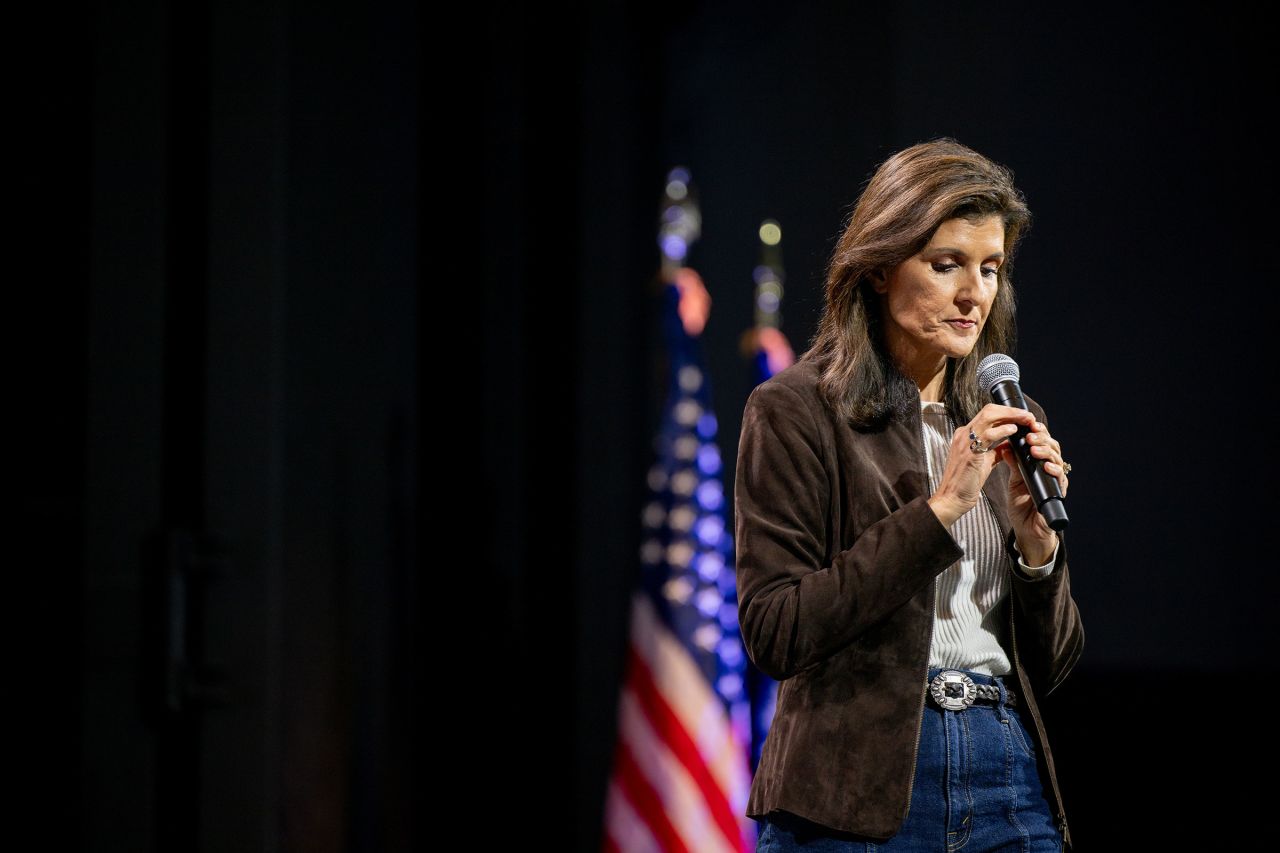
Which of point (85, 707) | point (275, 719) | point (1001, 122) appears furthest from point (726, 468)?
point (85, 707)

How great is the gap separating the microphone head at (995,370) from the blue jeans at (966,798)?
0.93ft

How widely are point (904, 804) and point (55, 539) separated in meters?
2.54

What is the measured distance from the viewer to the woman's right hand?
1.12 metres

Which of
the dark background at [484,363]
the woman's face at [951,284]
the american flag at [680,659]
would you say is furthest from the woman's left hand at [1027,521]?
the american flag at [680,659]

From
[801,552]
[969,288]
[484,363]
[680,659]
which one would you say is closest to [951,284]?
[969,288]

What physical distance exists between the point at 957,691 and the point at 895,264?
0.42 metres

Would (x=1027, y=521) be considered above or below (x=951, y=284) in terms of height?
below

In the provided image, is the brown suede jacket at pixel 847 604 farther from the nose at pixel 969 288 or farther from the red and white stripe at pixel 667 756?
the red and white stripe at pixel 667 756

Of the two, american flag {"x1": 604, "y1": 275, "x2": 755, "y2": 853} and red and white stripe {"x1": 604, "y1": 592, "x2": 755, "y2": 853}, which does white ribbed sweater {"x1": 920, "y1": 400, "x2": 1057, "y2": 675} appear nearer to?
american flag {"x1": 604, "y1": 275, "x2": 755, "y2": 853}

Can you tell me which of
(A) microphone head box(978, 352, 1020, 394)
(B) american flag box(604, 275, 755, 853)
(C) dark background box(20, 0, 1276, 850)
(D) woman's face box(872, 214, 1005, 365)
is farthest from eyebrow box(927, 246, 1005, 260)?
(B) american flag box(604, 275, 755, 853)

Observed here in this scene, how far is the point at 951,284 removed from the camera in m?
1.22

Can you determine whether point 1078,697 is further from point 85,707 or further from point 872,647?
point 85,707

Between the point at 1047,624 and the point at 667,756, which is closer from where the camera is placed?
the point at 1047,624

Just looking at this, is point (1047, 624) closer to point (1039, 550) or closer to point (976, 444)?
point (1039, 550)
